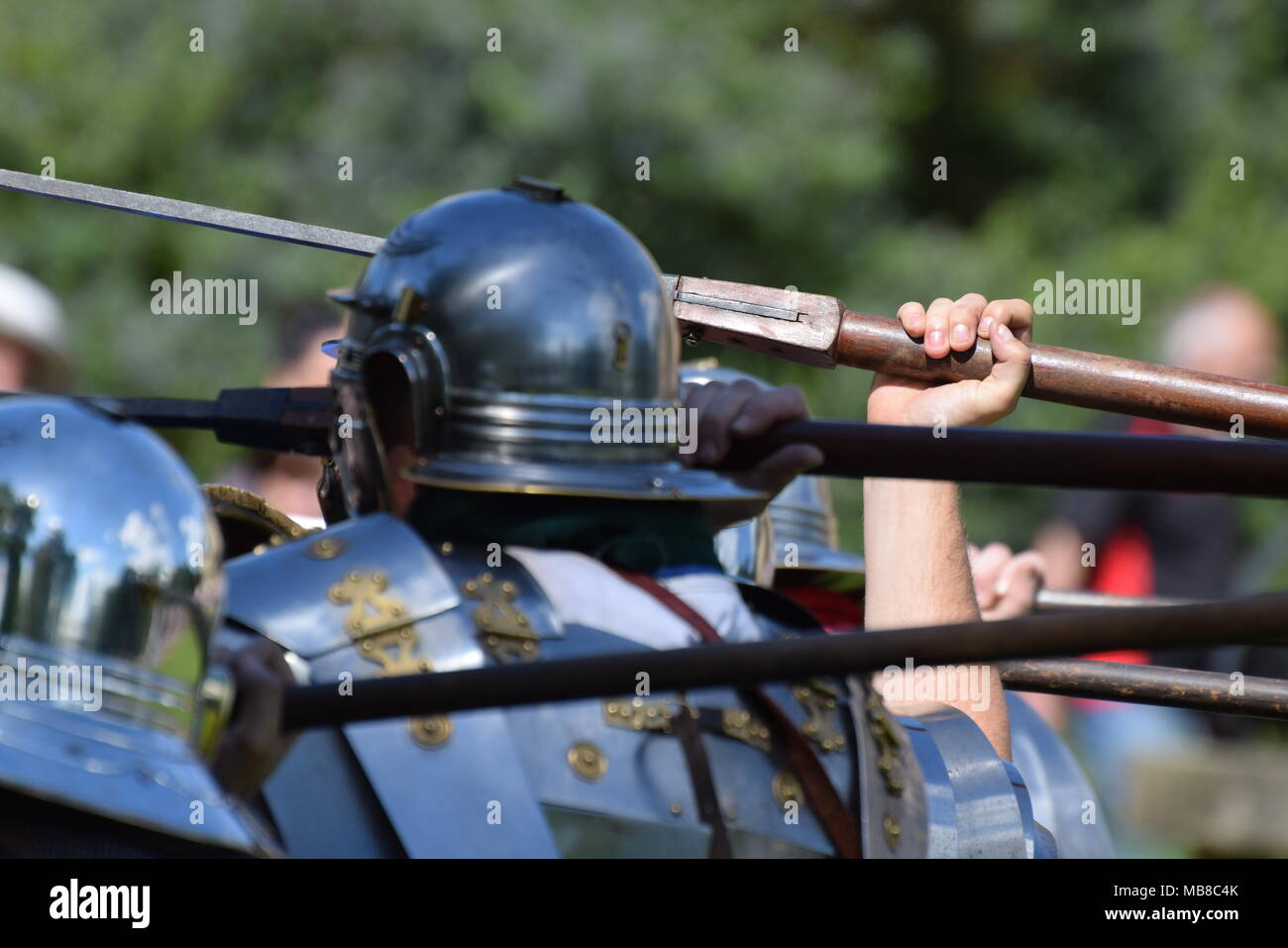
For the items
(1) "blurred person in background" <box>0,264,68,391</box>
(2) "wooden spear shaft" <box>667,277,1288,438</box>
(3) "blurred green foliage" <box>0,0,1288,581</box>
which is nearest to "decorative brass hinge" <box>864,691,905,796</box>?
(2) "wooden spear shaft" <box>667,277,1288,438</box>

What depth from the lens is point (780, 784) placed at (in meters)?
2.04

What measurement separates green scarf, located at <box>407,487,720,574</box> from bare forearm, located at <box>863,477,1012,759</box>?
601 millimetres

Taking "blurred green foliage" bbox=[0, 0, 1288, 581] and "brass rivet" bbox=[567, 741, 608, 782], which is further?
"blurred green foliage" bbox=[0, 0, 1288, 581]

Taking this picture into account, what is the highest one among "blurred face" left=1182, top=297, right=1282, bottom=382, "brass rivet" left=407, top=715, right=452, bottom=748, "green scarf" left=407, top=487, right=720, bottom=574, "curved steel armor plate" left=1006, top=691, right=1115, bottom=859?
"blurred face" left=1182, top=297, right=1282, bottom=382

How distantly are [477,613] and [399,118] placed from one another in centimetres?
850

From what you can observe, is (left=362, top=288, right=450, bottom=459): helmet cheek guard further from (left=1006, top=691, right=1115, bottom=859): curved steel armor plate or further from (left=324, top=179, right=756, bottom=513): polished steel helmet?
(left=1006, top=691, right=1115, bottom=859): curved steel armor plate

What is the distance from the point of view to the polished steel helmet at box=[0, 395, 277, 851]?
1.50 meters

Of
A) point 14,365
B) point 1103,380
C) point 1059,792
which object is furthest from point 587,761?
point 14,365

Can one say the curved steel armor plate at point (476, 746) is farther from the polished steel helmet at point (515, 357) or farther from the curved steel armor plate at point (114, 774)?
the curved steel armor plate at point (114, 774)

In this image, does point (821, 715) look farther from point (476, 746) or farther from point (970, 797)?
point (476, 746)

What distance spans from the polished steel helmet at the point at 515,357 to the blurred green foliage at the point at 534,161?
6.62 metres

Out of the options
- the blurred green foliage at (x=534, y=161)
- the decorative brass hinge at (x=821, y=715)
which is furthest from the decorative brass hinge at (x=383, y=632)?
the blurred green foliage at (x=534, y=161)

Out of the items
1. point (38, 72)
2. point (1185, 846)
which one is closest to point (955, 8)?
point (38, 72)

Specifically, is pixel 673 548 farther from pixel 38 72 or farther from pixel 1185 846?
pixel 38 72
